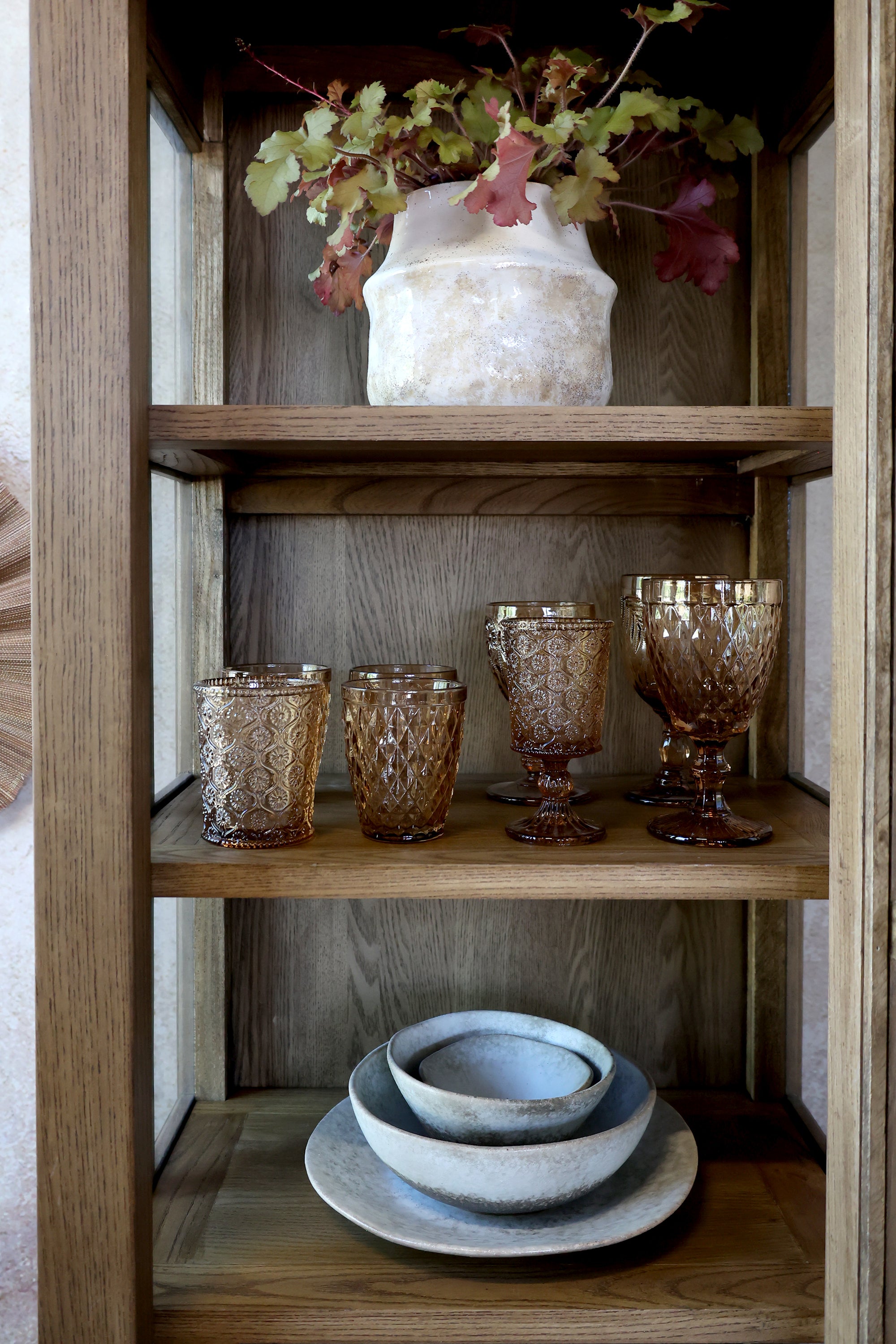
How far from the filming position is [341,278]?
3.00 feet

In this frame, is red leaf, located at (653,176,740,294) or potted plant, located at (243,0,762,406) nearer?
potted plant, located at (243,0,762,406)

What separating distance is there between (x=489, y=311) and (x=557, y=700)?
Answer: 0.32 metres

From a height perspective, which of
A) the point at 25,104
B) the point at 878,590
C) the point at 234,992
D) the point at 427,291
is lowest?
the point at 234,992

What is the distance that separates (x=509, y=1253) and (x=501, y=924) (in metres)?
0.38

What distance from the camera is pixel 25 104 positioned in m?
1.54

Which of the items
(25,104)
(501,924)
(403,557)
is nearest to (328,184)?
(403,557)

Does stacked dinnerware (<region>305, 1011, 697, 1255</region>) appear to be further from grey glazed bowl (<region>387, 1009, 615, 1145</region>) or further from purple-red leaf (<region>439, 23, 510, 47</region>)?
purple-red leaf (<region>439, 23, 510, 47</region>)

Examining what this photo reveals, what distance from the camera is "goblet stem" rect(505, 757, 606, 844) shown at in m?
0.83

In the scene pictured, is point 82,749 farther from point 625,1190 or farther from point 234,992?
point 625,1190

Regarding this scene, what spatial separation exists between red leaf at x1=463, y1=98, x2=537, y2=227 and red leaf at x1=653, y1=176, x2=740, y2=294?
218 millimetres

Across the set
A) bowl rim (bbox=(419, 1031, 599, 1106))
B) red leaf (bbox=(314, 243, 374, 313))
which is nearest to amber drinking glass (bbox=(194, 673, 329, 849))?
bowl rim (bbox=(419, 1031, 599, 1106))

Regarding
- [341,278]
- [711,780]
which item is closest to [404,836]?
[711,780]

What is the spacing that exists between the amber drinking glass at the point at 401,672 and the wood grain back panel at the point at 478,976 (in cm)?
28

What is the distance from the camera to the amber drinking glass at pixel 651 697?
36.9 inches
